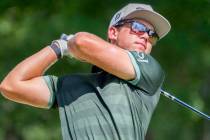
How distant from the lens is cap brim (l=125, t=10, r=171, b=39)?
399 centimetres

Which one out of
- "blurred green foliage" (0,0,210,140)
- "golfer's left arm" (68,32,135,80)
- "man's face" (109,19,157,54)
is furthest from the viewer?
"blurred green foliage" (0,0,210,140)

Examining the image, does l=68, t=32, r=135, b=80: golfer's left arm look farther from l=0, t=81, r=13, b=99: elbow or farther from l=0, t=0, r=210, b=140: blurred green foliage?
l=0, t=0, r=210, b=140: blurred green foliage

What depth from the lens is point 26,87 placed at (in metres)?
3.99

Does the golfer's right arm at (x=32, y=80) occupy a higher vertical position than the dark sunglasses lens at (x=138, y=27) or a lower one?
lower

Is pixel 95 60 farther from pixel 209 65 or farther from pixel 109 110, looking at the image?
pixel 209 65

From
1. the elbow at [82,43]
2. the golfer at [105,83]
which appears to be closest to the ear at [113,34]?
the golfer at [105,83]

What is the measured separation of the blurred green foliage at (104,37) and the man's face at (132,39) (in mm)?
1522

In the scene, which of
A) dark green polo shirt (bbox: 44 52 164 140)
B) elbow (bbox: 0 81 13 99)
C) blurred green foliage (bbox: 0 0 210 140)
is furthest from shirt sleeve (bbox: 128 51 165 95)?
blurred green foliage (bbox: 0 0 210 140)

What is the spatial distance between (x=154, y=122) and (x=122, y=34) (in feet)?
16.3

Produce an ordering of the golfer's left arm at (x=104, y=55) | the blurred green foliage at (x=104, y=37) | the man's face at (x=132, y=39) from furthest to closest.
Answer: the blurred green foliage at (x=104, y=37) → the man's face at (x=132, y=39) → the golfer's left arm at (x=104, y=55)

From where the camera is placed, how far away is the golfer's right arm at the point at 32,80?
3957mm

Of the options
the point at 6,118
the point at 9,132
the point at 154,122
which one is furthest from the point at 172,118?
the point at 9,132

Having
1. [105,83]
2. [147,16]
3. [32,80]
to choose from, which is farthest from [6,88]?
[147,16]

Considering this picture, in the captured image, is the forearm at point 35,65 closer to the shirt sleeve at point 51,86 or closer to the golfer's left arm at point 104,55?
the shirt sleeve at point 51,86
